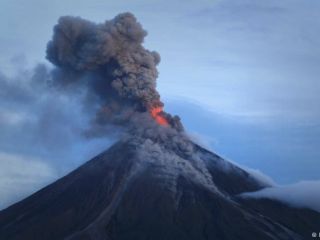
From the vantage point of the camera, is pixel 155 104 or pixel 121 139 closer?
pixel 155 104

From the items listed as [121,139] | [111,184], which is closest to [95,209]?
[111,184]

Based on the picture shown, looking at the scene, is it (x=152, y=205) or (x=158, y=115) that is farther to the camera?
(x=158, y=115)

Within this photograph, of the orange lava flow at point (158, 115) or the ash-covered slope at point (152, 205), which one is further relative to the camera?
the orange lava flow at point (158, 115)

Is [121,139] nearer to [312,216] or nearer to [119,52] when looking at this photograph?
[119,52]

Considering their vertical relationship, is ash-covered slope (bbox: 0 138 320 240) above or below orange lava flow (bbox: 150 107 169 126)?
below

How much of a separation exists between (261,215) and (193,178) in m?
9.17

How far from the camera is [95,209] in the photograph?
262 feet

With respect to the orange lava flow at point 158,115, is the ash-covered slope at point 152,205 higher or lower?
lower

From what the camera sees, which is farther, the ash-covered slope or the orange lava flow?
the orange lava flow

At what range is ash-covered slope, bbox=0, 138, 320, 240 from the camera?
76.0 metres

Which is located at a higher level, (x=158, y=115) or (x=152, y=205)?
(x=158, y=115)

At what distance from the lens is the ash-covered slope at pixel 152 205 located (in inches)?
2992

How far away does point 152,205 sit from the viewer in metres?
80.2

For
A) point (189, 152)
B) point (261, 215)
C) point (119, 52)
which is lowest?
point (261, 215)
